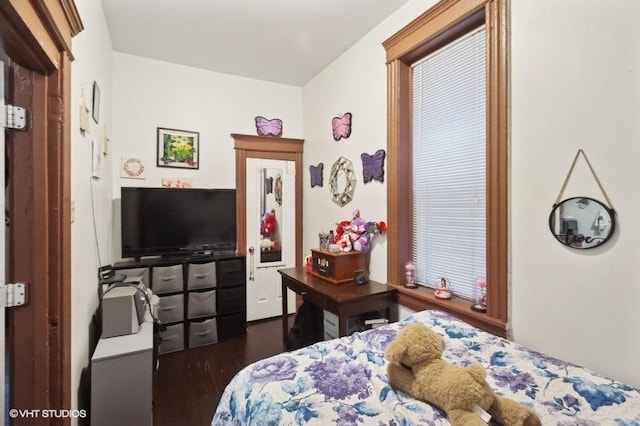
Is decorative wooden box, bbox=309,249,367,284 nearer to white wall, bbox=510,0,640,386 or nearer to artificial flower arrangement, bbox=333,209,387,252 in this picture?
artificial flower arrangement, bbox=333,209,387,252

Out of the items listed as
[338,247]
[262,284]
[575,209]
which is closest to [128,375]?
[338,247]

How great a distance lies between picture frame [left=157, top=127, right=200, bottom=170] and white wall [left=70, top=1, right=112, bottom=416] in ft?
2.07

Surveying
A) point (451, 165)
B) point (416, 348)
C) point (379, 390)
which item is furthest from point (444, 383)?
point (451, 165)

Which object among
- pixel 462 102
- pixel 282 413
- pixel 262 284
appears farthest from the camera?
pixel 262 284

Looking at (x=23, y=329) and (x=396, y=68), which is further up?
(x=396, y=68)

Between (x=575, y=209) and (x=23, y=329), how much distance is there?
2319 millimetres

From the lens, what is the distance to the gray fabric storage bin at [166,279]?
275 centimetres

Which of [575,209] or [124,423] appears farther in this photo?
[124,423]

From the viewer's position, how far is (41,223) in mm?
1220

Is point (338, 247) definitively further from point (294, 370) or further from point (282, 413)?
point (282, 413)

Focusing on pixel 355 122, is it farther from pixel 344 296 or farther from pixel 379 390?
pixel 379 390

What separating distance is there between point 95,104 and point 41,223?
1.17 metres

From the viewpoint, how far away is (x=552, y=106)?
4.54 ft

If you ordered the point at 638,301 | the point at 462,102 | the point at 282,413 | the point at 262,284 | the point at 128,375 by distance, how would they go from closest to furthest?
the point at 282,413, the point at 638,301, the point at 128,375, the point at 462,102, the point at 262,284
